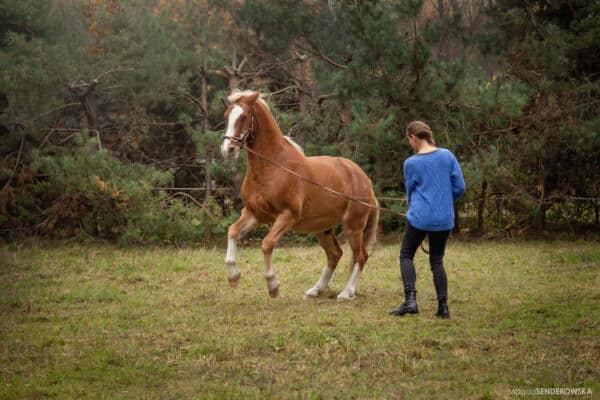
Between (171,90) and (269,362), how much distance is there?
1153cm

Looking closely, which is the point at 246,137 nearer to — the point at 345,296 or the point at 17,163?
the point at 345,296

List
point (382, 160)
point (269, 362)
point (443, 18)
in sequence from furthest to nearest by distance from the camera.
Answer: point (382, 160) < point (443, 18) < point (269, 362)

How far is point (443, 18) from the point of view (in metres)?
14.0

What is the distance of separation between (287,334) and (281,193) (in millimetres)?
1998

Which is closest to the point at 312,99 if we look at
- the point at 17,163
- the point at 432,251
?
the point at 17,163

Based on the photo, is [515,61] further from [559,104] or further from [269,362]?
[269,362]

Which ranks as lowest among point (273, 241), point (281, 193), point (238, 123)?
point (273, 241)

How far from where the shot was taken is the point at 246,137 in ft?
25.8

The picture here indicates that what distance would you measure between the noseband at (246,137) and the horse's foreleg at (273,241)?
0.89 metres

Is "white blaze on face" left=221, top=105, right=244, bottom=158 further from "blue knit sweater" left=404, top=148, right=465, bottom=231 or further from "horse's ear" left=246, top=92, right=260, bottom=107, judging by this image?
"blue knit sweater" left=404, top=148, right=465, bottom=231

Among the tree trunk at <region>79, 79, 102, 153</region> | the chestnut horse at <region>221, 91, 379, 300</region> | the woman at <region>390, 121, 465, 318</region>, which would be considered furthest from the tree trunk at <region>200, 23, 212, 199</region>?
the woman at <region>390, 121, 465, 318</region>

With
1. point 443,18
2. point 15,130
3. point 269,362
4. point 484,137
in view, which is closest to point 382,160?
point 484,137

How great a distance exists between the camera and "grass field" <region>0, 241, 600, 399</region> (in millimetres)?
5039

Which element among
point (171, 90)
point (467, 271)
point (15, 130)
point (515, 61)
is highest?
point (515, 61)
